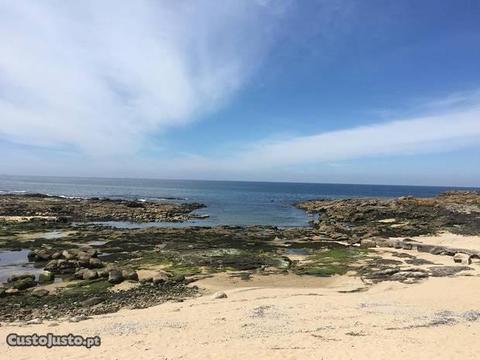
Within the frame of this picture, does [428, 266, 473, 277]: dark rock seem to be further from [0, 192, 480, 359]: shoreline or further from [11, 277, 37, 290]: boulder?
[11, 277, 37, 290]: boulder

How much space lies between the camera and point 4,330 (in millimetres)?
15133

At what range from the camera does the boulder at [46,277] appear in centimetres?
2354

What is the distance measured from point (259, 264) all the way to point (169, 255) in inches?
291

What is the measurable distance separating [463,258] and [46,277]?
27.8 m

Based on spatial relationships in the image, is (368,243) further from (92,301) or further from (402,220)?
(92,301)

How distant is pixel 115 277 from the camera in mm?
23078

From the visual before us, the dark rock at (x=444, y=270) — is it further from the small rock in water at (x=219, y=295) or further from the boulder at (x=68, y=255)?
the boulder at (x=68, y=255)

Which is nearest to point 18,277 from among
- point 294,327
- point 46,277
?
point 46,277

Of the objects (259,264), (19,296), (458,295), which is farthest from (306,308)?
(19,296)

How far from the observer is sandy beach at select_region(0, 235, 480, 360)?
40.3 feet

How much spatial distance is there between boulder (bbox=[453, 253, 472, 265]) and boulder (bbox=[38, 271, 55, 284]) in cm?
2685

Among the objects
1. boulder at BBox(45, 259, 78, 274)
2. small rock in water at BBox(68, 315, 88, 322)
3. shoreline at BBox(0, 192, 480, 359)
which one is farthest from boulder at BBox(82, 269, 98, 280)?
small rock in water at BBox(68, 315, 88, 322)

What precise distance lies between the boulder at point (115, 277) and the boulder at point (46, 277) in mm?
3631

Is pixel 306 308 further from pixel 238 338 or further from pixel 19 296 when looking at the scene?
pixel 19 296
